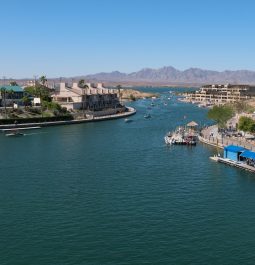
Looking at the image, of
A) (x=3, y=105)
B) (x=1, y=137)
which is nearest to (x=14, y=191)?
(x=1, y=137)

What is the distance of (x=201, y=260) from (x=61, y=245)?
11.0 metres

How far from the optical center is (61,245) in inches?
1393

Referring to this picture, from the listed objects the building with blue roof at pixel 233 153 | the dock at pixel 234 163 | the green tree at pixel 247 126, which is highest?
the green tree at pixel 247 126

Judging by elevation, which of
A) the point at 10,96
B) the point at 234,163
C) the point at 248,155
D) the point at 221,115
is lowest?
the point at 234,163

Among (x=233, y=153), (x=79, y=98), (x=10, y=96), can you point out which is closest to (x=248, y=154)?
(x=233, y=153)

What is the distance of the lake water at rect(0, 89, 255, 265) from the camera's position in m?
34.3

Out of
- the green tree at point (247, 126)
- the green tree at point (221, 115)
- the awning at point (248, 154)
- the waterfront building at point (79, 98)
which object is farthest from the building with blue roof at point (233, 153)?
the waterfront building at point (79, 98)

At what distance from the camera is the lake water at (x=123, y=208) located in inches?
1351

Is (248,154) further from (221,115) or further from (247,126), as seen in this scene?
(221,115)

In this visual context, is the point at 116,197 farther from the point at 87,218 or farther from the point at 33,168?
the point at 33,168

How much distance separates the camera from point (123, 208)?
147ft

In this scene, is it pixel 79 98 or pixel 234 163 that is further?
pixel 79 98

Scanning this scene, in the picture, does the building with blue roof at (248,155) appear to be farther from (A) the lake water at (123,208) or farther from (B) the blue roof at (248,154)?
(A) the lake water at (123,208)

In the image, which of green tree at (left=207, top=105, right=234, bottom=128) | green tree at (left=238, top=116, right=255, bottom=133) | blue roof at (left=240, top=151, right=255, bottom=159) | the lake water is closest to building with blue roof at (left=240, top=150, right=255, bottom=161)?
blue roof at (left=240, top=151, right=255, bottom=159)
